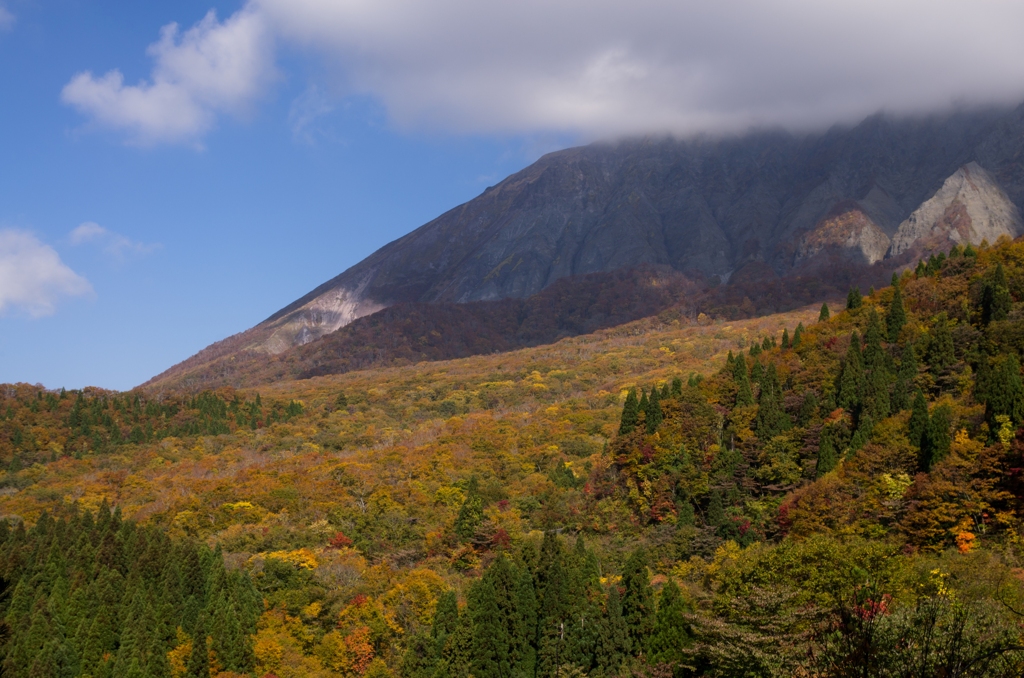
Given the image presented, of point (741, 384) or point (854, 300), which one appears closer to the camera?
point (741, 384)

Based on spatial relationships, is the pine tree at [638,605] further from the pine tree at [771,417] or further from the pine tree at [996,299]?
the pine tree at [996,299]

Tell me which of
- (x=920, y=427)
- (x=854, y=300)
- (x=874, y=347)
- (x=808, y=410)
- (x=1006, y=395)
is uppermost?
(x=854, y=300)

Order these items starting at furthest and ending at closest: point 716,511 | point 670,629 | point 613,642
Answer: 1. point 716,511
2. point 613,642
3. point 670,629

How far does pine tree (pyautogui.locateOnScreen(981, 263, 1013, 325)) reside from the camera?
2559 inches

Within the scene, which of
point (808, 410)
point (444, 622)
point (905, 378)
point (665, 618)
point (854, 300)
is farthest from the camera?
point (854, 300)

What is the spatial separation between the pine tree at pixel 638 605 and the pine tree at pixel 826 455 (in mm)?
15266

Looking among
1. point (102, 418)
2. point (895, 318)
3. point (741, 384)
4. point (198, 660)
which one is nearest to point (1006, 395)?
point (895, 318)

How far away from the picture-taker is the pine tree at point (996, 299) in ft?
213

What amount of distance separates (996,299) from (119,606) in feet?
219

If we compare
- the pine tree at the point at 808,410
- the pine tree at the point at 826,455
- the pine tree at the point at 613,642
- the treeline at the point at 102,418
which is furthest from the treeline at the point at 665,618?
the treeline at the point at 102,418

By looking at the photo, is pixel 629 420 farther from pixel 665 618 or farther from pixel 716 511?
pixel 665 618

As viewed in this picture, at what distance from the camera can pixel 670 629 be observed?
47281 mm

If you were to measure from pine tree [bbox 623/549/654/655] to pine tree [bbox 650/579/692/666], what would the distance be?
A: 169 cm

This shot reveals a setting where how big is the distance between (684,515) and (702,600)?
19.2 meters
